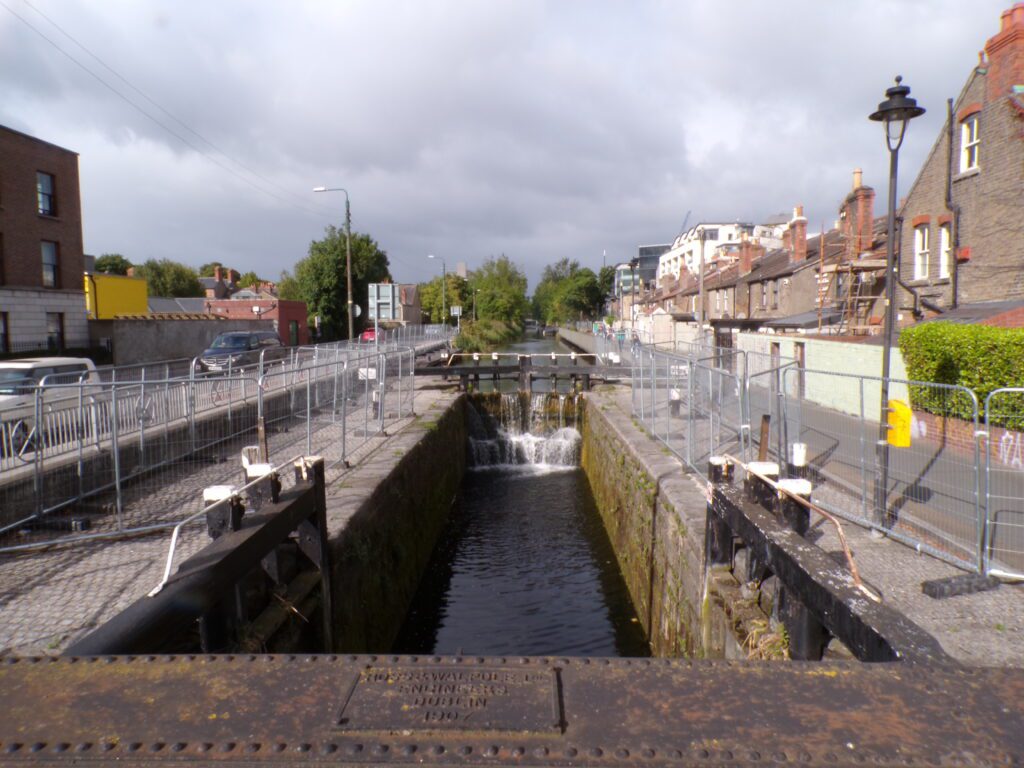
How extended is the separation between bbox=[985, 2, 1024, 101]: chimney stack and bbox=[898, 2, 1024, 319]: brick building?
0.02 m

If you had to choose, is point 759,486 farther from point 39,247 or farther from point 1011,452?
point 39,247

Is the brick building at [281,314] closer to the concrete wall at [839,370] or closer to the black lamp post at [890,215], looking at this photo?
the concrete wall at [839,370]

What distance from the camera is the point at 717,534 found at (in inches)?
264

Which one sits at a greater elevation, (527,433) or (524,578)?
(527,433)

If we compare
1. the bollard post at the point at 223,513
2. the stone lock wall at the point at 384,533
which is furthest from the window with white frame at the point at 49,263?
the bollard post at the point at 223,513

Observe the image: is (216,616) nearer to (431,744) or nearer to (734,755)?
(431,744)

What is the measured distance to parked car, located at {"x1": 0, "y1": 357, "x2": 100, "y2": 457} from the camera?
8469 mm

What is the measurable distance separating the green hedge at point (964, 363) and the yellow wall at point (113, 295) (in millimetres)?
43390

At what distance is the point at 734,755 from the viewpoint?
6.97 feet

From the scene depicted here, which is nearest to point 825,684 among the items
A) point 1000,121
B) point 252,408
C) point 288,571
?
point 288,571

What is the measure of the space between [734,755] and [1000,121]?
20.7 meters

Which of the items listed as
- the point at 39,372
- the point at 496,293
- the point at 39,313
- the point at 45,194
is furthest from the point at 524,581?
the point at 496,293

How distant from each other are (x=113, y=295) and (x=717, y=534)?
1910 inches

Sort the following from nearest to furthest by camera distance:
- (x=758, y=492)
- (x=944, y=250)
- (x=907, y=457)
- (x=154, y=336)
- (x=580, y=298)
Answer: (x=758, y=492) < (x=907, y=457) < (x=944, y=250) < (x=154, y=336) < (x=580, y=298)
